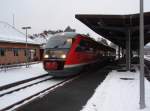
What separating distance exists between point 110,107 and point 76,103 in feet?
5.01

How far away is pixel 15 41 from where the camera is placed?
116ft

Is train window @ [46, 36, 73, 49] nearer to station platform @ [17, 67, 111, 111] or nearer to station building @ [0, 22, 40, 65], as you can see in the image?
station platform @ [17, 67, 111, 111]

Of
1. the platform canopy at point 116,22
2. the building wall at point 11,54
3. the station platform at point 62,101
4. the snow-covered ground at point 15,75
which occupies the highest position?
the platform canopy at point 116,22

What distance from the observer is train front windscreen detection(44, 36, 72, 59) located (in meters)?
17.3

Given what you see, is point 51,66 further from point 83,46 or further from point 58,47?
point 83,46

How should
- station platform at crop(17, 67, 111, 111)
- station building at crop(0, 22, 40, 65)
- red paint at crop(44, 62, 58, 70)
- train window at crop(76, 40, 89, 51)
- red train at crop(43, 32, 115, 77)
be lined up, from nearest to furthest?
station platform at crop(17, 67, 111, 111), red paint at crop(44, 62, 58, 70), red train at crop(43, 32, 115, 77), train window at crop(76, 40, 89, 51), station building at crop(0, 22, 40, 65)

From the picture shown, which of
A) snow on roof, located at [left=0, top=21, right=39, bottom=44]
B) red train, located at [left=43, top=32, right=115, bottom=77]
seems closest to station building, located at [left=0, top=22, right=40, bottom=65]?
snow on roof, located at [left=0, top=21, right=39, bottom=44]

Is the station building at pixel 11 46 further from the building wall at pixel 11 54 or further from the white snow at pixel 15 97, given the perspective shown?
the white snow at pixel 15 97

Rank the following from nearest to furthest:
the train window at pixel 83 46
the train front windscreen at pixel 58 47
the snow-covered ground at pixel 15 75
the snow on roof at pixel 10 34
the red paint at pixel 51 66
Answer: the snow-covered ground at pixel 15 75, the red paint at pixel 51 66, the train front windscreen at pixel 58 47, the train window at pixel 83 46, the snow on roof at pixel 10 34

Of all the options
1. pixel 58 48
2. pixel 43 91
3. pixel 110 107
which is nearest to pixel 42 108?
pixel 110 107

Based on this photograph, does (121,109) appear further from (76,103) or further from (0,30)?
(0,30)

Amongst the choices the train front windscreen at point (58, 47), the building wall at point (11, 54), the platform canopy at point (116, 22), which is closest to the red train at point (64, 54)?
the train front windscreen at point (58, 47)

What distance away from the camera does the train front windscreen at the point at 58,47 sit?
56.9 ft

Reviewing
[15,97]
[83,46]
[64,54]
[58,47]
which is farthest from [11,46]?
[15,97]
